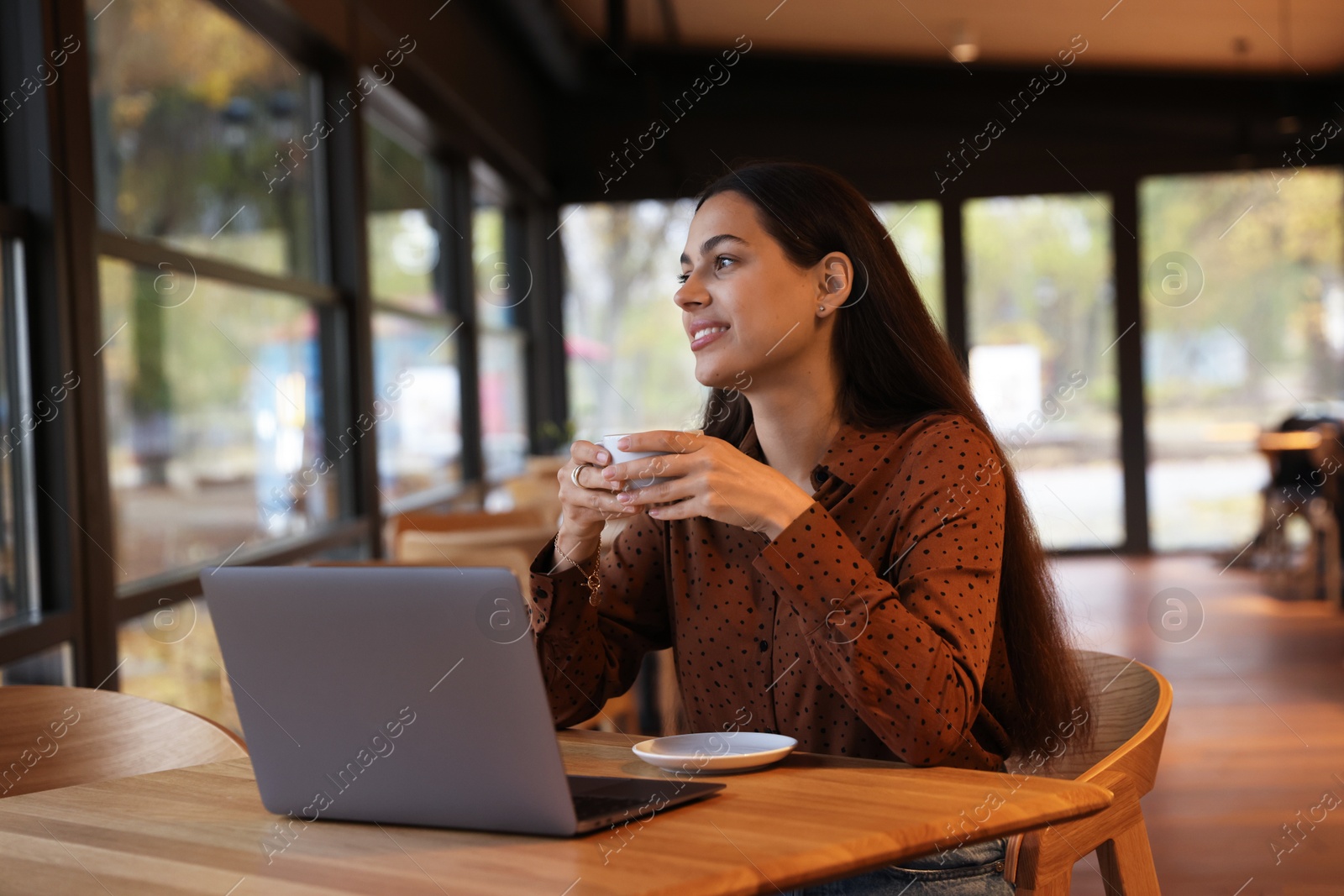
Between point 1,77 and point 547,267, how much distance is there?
234 inches

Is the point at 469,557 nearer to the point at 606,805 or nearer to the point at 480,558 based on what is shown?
the point at 480,558

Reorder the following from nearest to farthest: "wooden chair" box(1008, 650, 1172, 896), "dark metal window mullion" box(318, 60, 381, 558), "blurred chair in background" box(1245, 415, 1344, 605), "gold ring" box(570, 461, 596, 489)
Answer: "wooden chair" box(1008, 650, 1172, 896), "gold ring" box(570, 461, 596, 489), "dark metal window mullion" box(318, 60, 381, 558), "blurred chair in background" box(1245, 415, 1344, 605)

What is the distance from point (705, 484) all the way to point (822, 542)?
0.43ft

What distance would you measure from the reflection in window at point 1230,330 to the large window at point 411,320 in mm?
4869

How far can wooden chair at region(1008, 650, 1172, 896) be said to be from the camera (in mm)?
1100

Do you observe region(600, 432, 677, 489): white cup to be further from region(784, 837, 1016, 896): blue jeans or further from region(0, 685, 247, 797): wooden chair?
region(0, 685, 247, 797): wooden chair

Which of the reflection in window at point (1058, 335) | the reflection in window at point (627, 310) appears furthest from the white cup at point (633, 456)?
the reflection in window at point (1058, 335)

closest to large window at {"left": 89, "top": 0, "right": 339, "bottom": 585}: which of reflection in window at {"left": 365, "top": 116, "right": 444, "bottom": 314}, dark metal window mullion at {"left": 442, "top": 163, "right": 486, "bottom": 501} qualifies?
reflection in window at {"left": 365, "top": 116, "right": 444, "bottom": 314}

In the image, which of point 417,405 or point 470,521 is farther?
point 417,405

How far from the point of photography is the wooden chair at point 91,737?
4.93 ft

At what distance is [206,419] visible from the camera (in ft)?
11.6

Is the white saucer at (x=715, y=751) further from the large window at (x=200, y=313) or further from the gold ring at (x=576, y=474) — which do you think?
the large window at (x=200, y=313)

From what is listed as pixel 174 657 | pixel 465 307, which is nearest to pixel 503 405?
pixel 465 307

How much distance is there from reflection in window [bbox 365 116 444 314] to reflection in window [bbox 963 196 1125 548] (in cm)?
401
